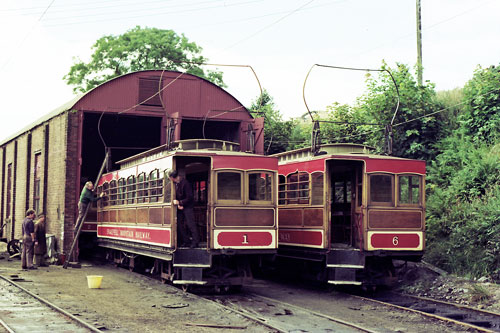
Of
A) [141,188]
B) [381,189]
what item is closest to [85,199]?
[141,188]

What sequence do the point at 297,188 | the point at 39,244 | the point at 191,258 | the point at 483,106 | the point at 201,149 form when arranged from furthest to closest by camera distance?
the point at 39,244 → the point at 483,106 → the point at 297,188 → the point at 201,149 → the point at 191,258

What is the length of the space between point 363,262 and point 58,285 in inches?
269

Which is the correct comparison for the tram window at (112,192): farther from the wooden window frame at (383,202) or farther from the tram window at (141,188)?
the wooden window frame at (383,202)

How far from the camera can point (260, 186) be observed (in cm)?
1387

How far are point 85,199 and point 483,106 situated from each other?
1199 cm

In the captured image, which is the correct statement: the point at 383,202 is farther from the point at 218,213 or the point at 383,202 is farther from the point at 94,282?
the point at 94,282

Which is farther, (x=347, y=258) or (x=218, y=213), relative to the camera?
(x=347, y=258)

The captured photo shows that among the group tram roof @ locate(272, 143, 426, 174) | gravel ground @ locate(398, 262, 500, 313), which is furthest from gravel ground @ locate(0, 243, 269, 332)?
gravel ground @ locate(398, 262, 500, 313)

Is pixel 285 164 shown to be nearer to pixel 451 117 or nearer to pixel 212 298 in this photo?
pixel 212 298

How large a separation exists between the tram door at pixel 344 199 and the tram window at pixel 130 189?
5.02 meters

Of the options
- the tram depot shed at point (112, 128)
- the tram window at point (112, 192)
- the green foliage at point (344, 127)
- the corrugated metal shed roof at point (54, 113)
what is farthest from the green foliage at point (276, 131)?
the tram window at point (112, 192)

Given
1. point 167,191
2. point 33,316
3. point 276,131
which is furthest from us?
point 276,131

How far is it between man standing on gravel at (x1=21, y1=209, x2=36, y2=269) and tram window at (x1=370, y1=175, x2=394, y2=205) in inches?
397

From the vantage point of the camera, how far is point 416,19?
26578 mm
